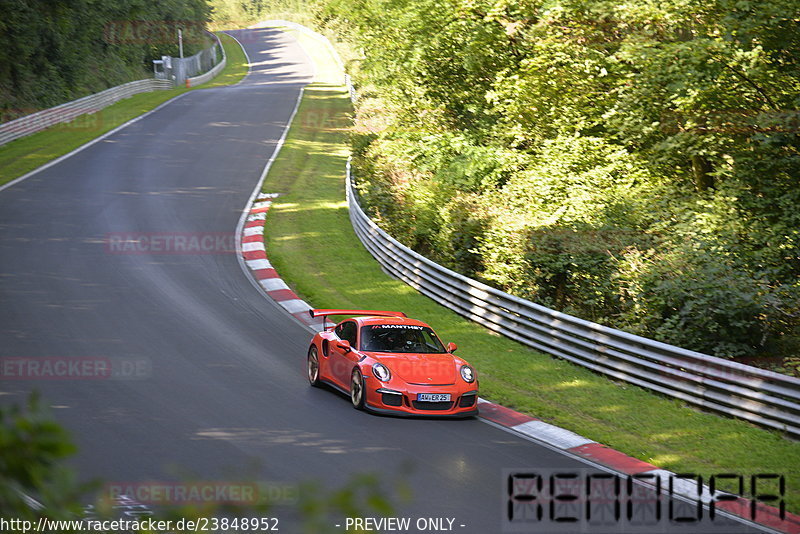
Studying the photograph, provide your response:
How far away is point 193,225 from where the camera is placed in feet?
80.1

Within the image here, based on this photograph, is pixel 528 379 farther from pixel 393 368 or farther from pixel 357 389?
pixel 357 389

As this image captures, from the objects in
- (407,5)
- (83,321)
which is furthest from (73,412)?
(407,5)

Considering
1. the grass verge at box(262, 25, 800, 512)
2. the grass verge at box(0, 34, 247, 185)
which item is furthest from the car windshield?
the grass verge at box(0, 34, 247, 185)

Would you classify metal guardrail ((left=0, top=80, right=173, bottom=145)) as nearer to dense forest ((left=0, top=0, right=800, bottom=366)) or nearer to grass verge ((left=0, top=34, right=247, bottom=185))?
grass verge ((left=0, top=34, right=247, bottom=185))

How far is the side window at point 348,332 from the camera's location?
12.6 metres

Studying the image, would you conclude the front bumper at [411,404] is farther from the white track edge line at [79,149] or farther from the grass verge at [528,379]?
the white track edge line at [79,149]

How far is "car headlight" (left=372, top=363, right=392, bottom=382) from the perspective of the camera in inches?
448

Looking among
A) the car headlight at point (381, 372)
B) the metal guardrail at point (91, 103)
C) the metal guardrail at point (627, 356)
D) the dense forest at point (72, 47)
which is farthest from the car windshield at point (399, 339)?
the dense forest at point (72, 47)

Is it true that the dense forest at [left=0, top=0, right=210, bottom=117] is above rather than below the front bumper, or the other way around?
above

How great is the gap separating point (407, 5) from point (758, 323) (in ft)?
60.4

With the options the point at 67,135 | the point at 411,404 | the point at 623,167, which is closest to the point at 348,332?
the point at 411,404

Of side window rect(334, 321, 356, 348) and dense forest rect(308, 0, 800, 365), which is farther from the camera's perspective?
dense forest rect(308, 0, 800, 365)

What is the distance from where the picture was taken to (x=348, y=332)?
12891 millimetres

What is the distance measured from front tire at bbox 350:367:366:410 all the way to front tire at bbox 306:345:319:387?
3.53 feet
